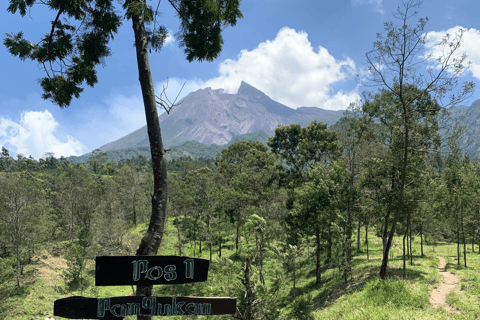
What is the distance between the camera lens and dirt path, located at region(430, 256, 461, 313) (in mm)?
9213

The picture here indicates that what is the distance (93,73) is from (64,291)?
80.3 feet

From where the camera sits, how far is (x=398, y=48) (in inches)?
371

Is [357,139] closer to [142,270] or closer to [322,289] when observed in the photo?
[322,289]

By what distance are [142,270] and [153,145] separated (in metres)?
2.08

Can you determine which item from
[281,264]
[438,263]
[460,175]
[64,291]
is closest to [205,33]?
[281,264]

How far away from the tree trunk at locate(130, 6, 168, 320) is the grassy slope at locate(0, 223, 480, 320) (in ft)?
15.8

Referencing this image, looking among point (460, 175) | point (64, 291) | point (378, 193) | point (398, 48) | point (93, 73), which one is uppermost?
point (398, 48)

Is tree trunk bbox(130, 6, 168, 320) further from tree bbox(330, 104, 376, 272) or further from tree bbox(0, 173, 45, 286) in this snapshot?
tree bbox(0, 173, 45, 286)

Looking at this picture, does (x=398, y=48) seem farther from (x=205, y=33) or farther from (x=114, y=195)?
(x=114, y=195)

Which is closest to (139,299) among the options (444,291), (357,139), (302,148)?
(444,291)

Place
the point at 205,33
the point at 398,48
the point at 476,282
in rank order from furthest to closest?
the point at 476,282, the point at 398,48, the point at 205,33

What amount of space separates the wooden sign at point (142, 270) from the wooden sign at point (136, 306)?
28cm

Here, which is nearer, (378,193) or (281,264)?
(378,193)

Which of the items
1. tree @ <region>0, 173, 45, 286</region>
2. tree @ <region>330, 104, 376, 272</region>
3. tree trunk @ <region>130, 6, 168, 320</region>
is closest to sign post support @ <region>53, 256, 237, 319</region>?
tree trunk @ <region>130, 6, 168, 320</region>
